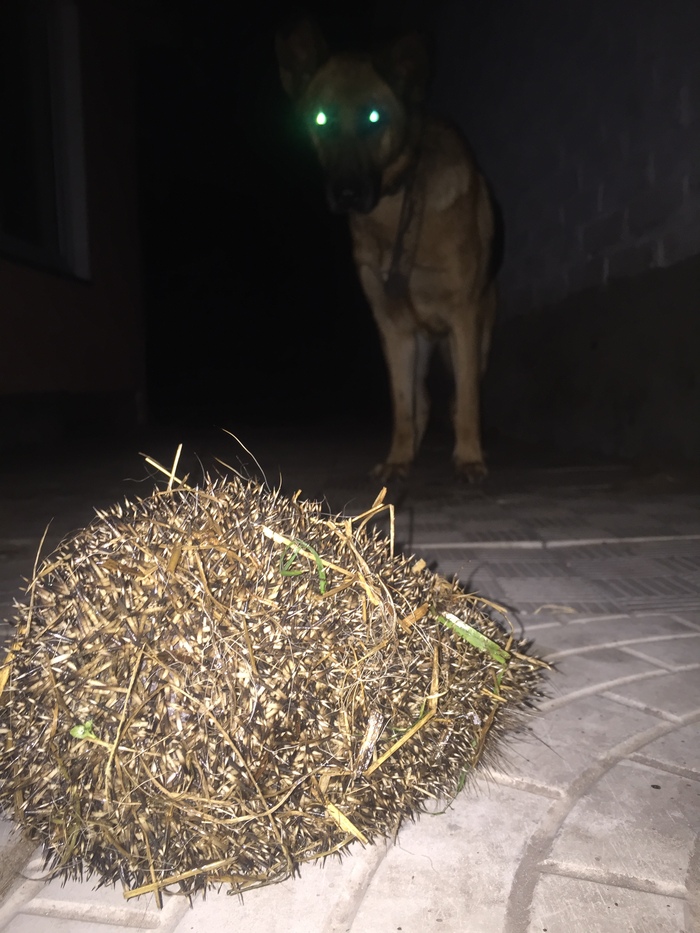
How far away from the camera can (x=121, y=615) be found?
0.96 metres

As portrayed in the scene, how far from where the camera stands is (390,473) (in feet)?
12.7

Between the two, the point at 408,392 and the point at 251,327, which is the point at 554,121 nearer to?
the point at 408,392

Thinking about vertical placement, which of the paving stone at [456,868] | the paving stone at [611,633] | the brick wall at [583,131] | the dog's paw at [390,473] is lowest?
the paving stone at [456,868]

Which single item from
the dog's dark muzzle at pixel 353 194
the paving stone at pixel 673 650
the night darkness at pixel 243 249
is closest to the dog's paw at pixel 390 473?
the dog's dark muzzle at pixel 353 194

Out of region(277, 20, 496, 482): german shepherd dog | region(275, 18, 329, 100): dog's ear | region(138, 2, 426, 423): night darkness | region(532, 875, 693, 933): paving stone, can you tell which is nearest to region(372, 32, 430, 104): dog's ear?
region(277, 20, 496, 482): german shepherd dog

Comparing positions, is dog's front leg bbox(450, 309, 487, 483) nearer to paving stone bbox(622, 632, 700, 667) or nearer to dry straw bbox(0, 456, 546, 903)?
paving stone bbox(622, 632, 700, 667)

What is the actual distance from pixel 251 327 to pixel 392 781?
510 inches

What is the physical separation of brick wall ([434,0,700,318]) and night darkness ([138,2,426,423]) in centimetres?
390

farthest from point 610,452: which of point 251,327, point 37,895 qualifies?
point 251,327

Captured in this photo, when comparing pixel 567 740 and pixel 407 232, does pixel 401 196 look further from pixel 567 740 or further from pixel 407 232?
pixel 567 740

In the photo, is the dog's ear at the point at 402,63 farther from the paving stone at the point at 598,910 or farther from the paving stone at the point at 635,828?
the paving stone at the point at 598,910

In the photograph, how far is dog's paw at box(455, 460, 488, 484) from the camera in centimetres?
380

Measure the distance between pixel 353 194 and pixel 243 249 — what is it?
31.8 ft

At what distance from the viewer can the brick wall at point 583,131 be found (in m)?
3.82
